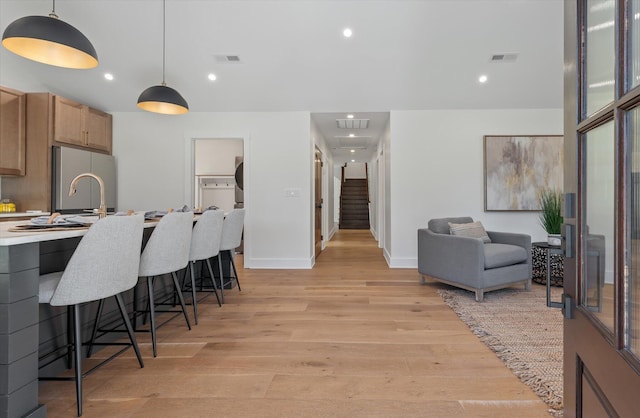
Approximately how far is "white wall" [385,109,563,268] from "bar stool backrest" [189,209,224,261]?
9.50ft

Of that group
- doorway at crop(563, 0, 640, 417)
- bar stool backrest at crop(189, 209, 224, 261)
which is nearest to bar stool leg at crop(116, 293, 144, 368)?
bar stool backrest at crop(189, 209, 224, 261)

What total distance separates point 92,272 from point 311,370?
131 cm

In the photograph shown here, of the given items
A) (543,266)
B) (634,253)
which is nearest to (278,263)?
(543,266)

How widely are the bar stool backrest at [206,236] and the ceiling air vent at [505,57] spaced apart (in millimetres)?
3648

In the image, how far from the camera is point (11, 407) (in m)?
1.41

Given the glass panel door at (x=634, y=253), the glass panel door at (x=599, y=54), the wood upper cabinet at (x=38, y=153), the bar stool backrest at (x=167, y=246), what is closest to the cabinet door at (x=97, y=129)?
the wood upper cabinet at (x=38, y=153)

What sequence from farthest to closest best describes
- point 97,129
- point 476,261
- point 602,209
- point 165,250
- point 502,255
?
1. point 97,129
2. point 502,255
3. point 476,261
4. point 165,250
5. point 602,209

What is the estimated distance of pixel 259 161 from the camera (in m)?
5.29

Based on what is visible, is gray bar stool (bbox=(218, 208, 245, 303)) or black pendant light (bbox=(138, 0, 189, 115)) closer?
black pendant light (bbox=(138, 0, 189, 115))

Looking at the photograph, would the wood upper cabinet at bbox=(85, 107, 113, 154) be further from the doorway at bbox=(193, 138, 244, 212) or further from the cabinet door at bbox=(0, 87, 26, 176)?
the doorway at bbox=(193, 138, 244, 212)

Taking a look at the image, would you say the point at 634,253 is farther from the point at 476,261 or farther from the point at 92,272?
the point at 476,261

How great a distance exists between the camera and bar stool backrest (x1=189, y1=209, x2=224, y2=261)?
301cm

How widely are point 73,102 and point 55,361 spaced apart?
3951mm

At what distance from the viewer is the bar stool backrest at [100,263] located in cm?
165
